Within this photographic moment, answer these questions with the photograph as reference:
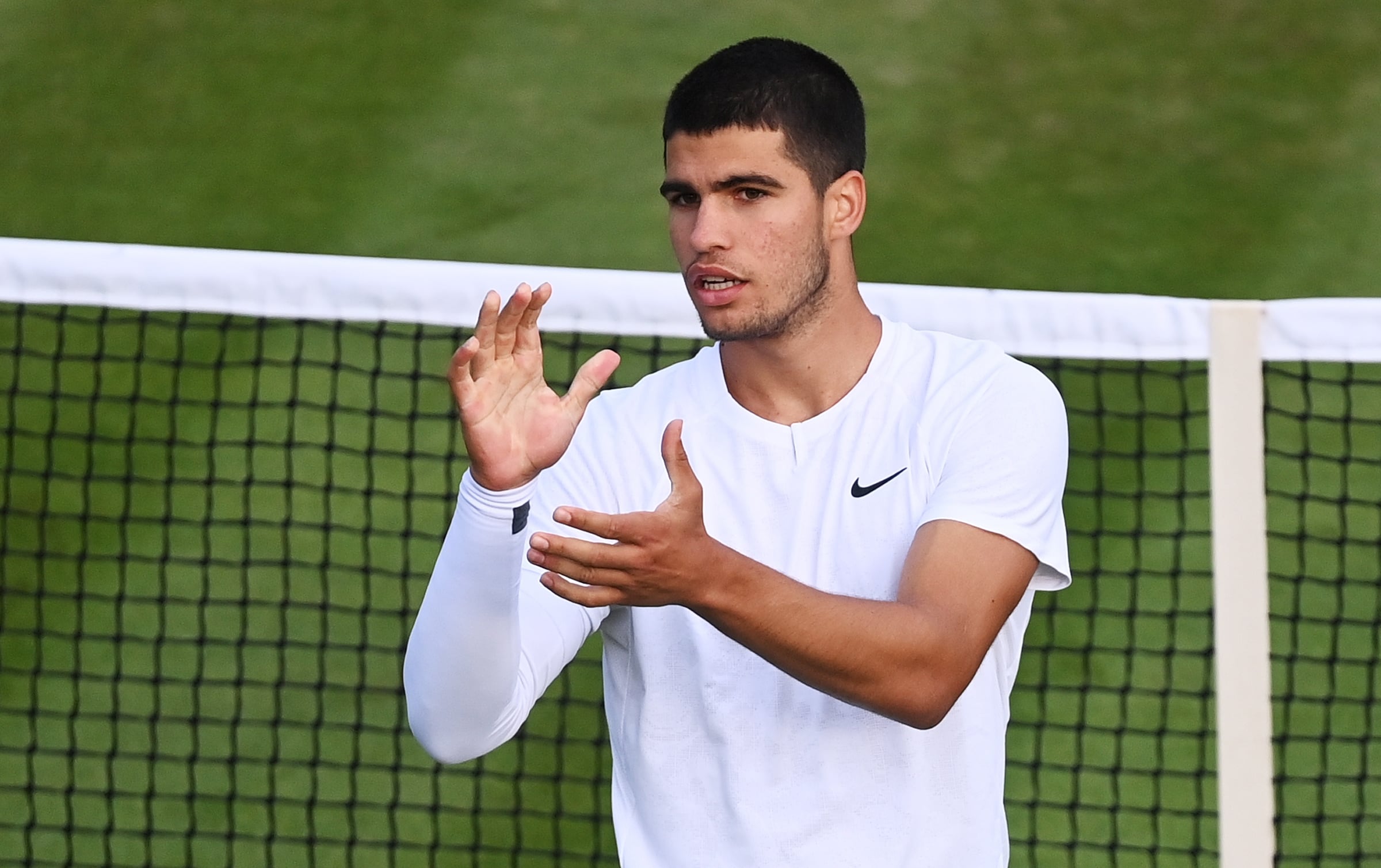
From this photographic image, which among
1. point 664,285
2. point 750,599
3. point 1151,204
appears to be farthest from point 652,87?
point 750,599

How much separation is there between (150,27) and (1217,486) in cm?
909

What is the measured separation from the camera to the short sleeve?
367 cm

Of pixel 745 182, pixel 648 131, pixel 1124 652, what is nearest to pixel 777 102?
pixel 745 182

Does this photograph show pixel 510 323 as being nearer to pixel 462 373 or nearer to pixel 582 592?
pixel 462 373

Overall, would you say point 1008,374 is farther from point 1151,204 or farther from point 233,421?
point 1151,204

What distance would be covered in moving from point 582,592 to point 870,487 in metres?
1.03

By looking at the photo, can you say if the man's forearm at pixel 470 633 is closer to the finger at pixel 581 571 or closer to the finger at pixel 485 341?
the finger at pixel 485 341

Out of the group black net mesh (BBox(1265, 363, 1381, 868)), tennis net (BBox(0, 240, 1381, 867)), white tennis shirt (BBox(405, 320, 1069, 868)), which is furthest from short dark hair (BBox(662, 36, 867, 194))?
black net mesh (BBox(1265, 363, 1381, 868))

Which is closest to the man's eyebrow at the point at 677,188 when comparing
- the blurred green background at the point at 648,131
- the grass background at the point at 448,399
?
the grass background at the point at 448,399

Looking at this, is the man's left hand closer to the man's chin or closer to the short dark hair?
the man's chin

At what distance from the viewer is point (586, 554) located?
3.03 metres

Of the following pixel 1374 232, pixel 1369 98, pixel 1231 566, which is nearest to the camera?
pixel 1231 566

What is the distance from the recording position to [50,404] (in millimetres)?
9273

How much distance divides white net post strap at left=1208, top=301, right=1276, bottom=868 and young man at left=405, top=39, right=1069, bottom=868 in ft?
5.65
